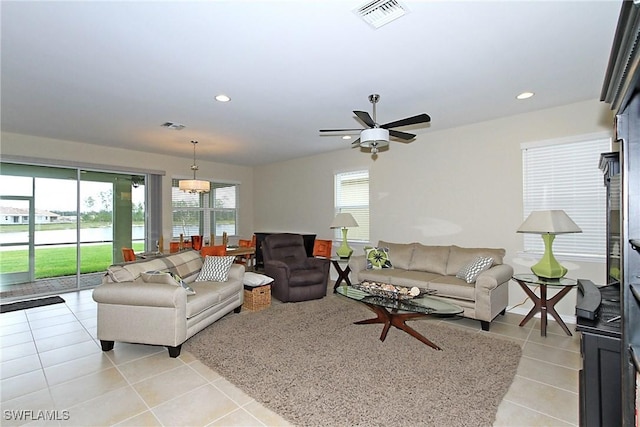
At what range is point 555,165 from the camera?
13.5 feet

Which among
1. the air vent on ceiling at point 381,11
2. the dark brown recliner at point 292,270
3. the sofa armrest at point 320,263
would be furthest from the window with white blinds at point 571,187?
the air vent on ceiling at point 381,11

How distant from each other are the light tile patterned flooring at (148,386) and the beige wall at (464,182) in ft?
4.75

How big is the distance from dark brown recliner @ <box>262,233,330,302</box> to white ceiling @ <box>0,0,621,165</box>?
2045 mm

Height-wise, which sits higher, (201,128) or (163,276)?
(201,128)

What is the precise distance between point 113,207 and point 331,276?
15.3 ft

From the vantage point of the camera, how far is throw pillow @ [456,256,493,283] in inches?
156

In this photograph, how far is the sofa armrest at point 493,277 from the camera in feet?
12.0

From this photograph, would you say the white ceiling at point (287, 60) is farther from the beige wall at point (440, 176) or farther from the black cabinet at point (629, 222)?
the black cabinet at point (629, 222)

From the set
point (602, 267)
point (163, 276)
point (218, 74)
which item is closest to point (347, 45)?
point (218, 74)

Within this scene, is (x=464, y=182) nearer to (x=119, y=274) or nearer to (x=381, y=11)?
(x=381, y=11)

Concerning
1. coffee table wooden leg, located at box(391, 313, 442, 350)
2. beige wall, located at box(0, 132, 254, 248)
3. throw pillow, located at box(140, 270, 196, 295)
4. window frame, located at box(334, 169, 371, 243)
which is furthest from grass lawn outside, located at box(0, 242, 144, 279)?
coffee table wooden leg, located at box(391, 313, 442, 350)

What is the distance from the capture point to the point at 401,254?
513 centimetres

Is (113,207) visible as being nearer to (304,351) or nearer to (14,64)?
(14,64)

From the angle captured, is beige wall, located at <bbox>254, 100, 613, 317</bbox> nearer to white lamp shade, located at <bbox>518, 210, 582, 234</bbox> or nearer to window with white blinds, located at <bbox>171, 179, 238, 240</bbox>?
white lamp shade, located at <bbox>518, 210, 582, 234</bbox>
